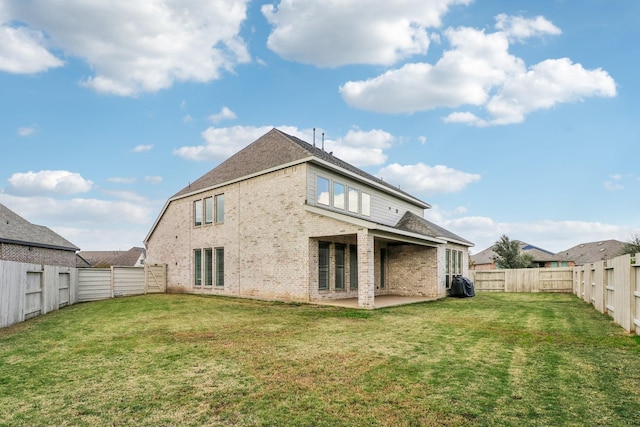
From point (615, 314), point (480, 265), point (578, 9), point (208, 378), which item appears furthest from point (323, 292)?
point (480, 265)

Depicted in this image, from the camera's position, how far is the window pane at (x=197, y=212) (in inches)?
794

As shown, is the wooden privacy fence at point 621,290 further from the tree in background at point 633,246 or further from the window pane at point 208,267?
the tree in background at point 633,246

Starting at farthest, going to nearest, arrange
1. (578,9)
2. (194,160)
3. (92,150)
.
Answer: (194,160) < (92,150) < (578,9)

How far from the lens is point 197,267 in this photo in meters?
20.0

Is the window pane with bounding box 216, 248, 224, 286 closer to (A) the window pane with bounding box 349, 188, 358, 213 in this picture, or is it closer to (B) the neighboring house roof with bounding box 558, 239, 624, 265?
(A) the window pane with bounding box 349, 188, 358, 213

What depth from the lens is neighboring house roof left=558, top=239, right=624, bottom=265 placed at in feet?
146

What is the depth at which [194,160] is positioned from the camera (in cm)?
2262

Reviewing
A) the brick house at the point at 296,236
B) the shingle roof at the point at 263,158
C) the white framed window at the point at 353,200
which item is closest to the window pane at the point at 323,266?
the brick house at the point at 296,236

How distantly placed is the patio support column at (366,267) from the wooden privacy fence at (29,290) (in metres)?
9.80

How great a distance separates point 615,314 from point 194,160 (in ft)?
67.8

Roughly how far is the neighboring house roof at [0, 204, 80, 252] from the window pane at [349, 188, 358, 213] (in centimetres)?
1830

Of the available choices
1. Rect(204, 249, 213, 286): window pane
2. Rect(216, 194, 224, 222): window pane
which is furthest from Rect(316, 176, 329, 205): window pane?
Rect(204, 249, 213, 286): window pane

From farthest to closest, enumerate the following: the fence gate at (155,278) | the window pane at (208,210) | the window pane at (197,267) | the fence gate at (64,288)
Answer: the fence gate at (155,278), the window pane at (197,267), the window pane at (208,210), the fence gate at (64,288)

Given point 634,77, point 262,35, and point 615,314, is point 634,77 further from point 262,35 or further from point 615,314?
point 262,35
